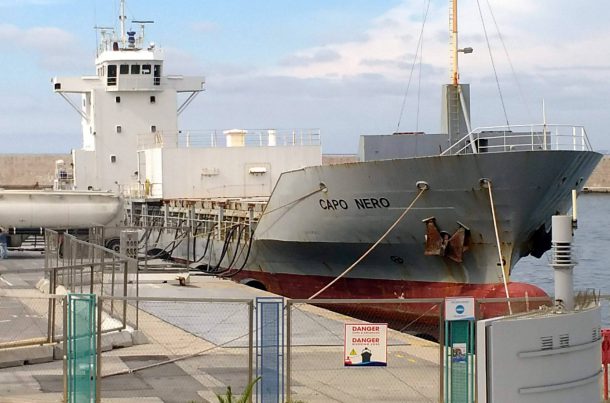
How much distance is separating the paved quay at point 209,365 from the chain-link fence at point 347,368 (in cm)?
1

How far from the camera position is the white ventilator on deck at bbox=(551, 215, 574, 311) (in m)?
10.1

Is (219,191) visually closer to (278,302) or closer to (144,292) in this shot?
(144,292)

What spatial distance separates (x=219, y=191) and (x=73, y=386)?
2302cm

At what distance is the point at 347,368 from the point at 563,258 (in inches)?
152

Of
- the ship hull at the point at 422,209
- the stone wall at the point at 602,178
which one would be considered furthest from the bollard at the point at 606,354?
the stone wall at the point at 602,178

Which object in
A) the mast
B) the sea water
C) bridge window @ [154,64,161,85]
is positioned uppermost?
bridge window @ [154,64,161,85]

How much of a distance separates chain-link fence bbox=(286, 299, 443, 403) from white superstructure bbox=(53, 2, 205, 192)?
2095cm

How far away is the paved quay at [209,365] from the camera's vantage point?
1202 cm

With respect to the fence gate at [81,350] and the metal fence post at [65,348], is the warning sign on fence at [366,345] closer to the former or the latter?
the fence gate at [81,350]

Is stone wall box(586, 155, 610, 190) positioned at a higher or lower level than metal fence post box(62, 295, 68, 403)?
higher

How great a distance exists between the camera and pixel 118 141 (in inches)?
1508

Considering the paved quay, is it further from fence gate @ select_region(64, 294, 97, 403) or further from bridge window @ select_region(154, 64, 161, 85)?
bridge window @ select_region(154, 64, 161, 85)

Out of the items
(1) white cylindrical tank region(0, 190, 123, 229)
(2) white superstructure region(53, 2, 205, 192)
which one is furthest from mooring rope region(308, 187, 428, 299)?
(2) white superstructure region(53, 2, 205, 192)

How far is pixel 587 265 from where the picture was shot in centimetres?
4831
